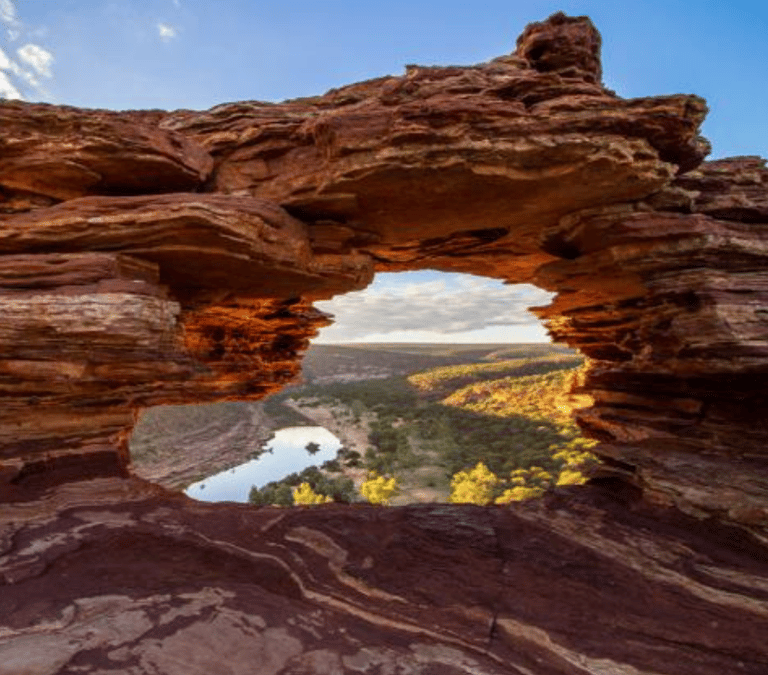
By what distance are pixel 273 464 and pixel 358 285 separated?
91.1 metres

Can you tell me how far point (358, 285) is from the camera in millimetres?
20891

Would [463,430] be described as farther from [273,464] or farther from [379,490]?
[379,490]

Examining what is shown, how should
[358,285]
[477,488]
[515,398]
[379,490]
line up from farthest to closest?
[515,398] → [379,490] → [477,488] → [358,285]

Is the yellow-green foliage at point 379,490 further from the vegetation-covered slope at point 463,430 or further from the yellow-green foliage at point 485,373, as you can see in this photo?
the yellow-green foliage at point 485,373

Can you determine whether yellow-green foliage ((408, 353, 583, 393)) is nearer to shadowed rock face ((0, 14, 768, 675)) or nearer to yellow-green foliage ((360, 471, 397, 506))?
yellow-green foliage ((360, 471, 397, 506))

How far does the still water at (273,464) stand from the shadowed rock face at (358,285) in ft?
203

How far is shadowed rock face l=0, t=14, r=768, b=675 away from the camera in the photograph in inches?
387

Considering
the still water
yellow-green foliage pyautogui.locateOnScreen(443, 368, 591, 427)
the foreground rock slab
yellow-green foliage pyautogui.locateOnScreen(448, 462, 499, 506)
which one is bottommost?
the still water

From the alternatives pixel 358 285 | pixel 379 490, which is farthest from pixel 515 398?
pixel 358 285

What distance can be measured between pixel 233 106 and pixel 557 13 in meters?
12.4

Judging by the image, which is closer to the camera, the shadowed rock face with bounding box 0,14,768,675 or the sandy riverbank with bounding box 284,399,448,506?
the shadowed rock face with bounding box 0,14,768,675

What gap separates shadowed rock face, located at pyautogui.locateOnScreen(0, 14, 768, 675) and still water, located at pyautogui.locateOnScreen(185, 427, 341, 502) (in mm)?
→ 62003

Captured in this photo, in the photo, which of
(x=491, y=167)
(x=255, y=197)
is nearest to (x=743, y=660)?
(x=491, y=167)

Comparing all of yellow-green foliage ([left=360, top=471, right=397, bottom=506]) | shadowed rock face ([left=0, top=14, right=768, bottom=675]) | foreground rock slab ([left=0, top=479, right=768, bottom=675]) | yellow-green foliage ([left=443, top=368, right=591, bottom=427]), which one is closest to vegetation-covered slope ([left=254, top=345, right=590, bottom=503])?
yellow-green foliage ([left=443, top=368, right=591, bottom=427])
